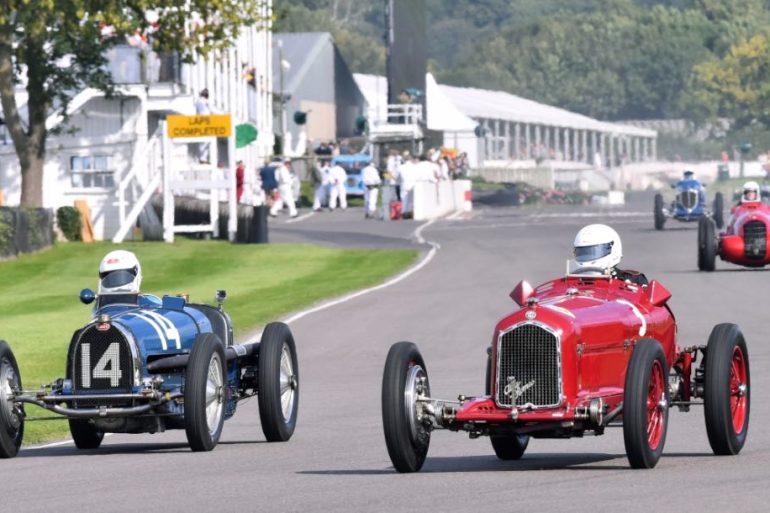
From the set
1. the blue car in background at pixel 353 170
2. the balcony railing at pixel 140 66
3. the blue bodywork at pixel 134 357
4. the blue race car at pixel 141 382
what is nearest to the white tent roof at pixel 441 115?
the blue car in background at pixel 353 170

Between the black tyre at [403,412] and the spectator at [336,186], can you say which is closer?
the black tyre at [403,412]

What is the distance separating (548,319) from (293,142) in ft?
268

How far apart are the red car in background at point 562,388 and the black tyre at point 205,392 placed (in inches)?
69.5

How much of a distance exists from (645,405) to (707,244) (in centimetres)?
2063

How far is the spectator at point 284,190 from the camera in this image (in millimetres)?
56594

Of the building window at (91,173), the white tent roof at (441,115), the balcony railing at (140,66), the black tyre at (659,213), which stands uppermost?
the balcony railing at (140,66)

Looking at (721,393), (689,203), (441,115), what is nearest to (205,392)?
(721,393)

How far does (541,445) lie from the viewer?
1355cm

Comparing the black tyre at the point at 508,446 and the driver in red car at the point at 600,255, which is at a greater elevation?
the driver in red car at the point at 600,255

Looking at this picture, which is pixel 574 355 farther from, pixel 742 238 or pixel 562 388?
pixel 742 238

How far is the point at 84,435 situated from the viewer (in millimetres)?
13750

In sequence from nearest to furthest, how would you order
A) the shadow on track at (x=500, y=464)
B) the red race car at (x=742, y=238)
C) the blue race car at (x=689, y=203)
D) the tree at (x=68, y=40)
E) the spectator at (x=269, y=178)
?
1. the shadow on track at (x=500, y=464)
2. the red race car at (x=742, y=238)
3. the tree at (x=68, y=40)
4. the blue race car at (x=689, y=203)
5. the spectator at (x=269, y=178)

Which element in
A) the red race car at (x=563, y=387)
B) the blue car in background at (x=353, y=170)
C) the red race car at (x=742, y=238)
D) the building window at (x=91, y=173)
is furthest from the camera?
the blue car in background at (x=353, y=170)

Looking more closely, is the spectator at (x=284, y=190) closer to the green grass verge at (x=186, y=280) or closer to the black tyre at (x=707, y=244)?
the green grass verge at (x=186, y=280)
